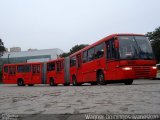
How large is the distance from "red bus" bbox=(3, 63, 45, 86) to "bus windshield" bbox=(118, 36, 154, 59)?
1580 centimetres

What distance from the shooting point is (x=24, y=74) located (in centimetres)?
3259

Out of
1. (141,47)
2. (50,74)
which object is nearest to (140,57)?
(141,47)

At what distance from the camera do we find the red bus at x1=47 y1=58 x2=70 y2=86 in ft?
89.1

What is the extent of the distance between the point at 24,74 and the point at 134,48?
18313 millimetres

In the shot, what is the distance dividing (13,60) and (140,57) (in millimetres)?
99399

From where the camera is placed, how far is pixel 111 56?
17.2 meters


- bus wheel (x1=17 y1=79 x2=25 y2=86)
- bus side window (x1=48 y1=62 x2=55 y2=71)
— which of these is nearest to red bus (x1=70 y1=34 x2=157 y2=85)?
bus side window (x1=48 y1=62 x2=55 y2=71)

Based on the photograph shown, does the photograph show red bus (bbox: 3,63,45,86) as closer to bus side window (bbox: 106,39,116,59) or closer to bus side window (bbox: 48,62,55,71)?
bus side window (bbox: 48,62,55,71)

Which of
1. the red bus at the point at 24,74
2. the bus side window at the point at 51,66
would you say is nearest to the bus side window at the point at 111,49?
the bus side window at the point at 51,66

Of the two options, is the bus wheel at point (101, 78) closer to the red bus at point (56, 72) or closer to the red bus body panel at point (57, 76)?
the red bus at point (56, 72)

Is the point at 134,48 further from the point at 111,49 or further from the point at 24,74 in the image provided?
the point at 24,74

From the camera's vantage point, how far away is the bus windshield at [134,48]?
16.5 m

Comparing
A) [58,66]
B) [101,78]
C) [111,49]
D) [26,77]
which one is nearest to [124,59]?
[111,49]

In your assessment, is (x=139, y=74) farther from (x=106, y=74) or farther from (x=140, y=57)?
(x=106, y=74)
